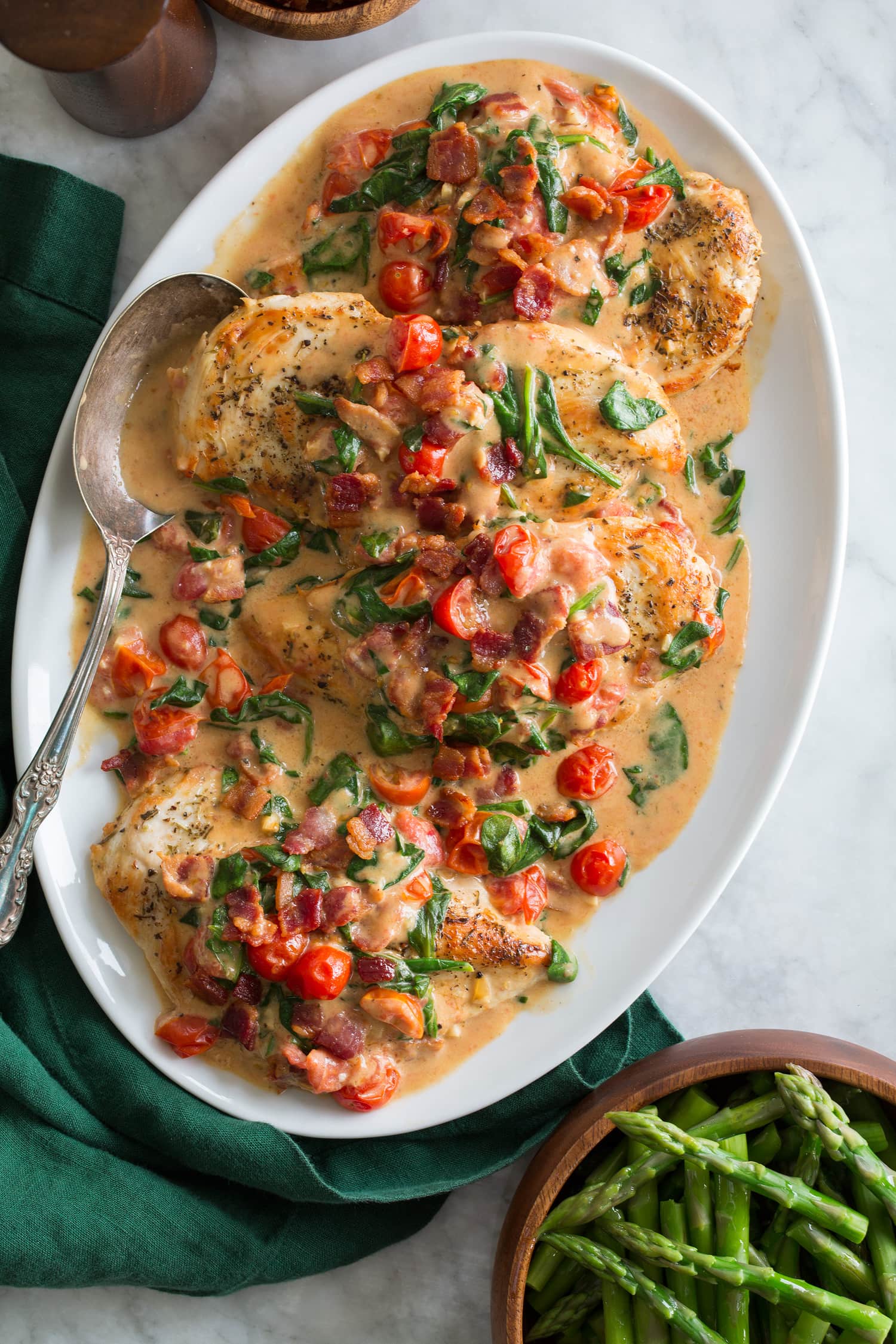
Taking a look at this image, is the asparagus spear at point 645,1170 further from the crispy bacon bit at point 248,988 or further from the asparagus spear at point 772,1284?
the crispy bacon bit at point 248,988

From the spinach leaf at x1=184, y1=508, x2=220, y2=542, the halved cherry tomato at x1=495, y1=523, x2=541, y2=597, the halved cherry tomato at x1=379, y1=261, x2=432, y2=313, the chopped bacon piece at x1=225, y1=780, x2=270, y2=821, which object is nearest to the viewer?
the halved cherry tomato at x1=495, y1=523, x2=541, y2=597

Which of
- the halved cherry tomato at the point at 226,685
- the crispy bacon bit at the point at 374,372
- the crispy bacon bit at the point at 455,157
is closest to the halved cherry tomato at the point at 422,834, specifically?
the halved cherry tomato at the point at 226,685

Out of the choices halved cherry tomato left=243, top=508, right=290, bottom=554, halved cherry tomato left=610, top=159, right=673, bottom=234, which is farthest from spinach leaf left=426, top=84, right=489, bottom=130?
halved cherry tomato left=243, top=508, right=290, bottom=554

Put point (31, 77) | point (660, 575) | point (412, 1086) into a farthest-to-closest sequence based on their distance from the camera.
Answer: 1. point (31, 77)
2. point (412, 1086)
3. point (660, 575)

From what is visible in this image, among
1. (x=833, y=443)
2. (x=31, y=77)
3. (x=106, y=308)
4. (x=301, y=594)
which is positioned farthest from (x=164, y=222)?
Answer: (x=833, y=443)

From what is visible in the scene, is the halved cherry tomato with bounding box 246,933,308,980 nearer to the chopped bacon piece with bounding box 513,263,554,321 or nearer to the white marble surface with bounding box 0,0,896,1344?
the white marble surface with bounding box 0,0,896,1344

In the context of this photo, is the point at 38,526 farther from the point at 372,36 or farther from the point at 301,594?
the point at 372,36
